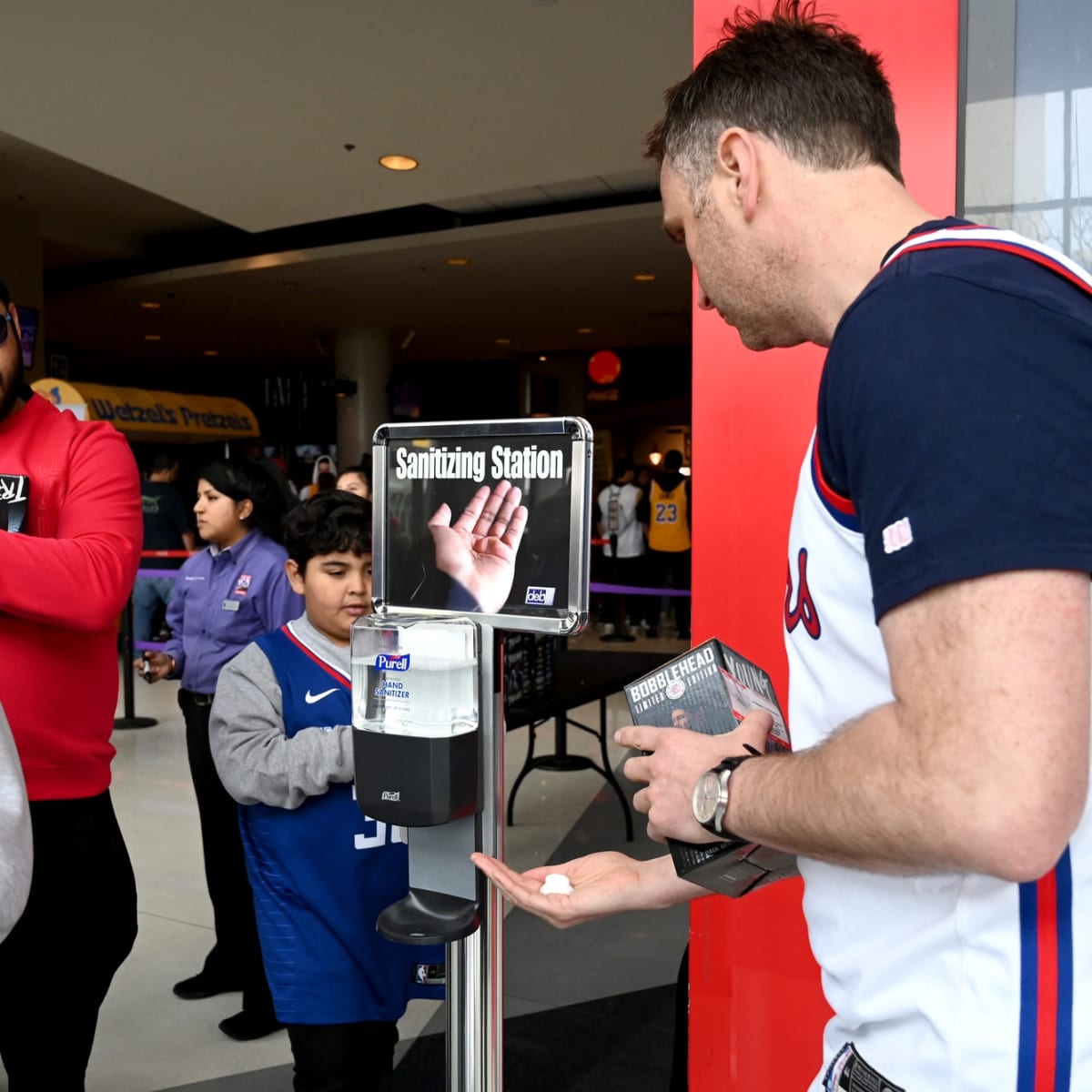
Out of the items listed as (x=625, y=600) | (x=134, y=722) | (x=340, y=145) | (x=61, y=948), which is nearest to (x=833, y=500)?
(x=61, y=948)

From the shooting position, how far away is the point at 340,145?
5.60 meters

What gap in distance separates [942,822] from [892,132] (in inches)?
Result: 23.9

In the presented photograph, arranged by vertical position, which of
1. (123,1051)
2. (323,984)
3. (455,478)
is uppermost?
(455,478)

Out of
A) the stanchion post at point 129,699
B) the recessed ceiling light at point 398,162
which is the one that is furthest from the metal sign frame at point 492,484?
the stanchion post at point 129,699

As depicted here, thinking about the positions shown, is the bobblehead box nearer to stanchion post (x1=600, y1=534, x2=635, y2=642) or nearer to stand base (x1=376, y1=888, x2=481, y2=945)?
stand base (x1=376, y1=888, x2=481, y2=945)

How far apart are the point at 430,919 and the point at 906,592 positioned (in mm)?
767

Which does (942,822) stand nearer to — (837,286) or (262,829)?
(837,286)

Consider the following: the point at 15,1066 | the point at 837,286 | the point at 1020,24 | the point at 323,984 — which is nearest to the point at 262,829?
the point at 323,984

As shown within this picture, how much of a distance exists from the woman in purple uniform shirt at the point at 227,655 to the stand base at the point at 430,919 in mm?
1749

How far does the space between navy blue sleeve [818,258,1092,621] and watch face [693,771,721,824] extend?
24 cm

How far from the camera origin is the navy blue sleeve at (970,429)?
0.61 meters

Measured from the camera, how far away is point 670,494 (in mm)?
10305

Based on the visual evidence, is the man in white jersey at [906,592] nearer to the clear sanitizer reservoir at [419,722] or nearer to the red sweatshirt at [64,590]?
the clear sanitizer reservoir at [419,722]

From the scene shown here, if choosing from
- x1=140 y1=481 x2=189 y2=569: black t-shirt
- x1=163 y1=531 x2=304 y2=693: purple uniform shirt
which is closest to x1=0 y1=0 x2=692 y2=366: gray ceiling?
x1=140 y1=481 x2=189 y2=569: black t-shirt
